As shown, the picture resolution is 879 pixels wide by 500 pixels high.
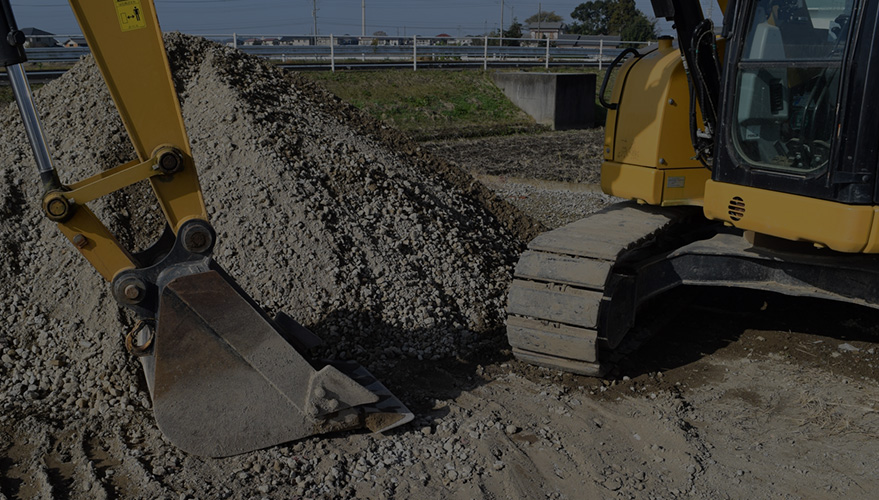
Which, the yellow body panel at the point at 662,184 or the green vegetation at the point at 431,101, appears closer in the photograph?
the yellow body panel at the point at 662,184

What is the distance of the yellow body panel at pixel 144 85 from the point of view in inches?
132

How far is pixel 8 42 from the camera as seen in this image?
10.6 ft

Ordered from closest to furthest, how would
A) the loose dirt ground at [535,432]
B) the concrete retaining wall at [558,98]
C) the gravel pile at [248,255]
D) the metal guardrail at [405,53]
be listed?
the loose dirt ground at [535,432]
the gravel pile at [248,255]
the concrete retaining wall at [558,98]
the metal guardrail at [405,53]

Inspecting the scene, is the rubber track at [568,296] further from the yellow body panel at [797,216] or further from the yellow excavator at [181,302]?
the yellow excavator at [181,302]

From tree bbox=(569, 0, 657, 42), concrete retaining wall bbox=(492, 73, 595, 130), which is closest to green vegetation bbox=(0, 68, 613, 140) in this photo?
concrete retaining wall bbox=(492, 73, 595, 130)

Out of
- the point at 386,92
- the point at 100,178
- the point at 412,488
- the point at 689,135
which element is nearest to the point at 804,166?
the point at 689,135

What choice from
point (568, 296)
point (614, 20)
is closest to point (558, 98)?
point (568, 296)

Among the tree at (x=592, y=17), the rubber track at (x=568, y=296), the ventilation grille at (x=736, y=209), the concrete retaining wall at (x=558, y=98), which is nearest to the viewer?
the ventilation grille at (x=736, y=209)

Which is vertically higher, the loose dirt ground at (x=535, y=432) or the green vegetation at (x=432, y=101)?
Answer: the loose dirt ground at (x=535, y=432)

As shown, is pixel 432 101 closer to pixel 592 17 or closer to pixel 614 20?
pixel 614 20

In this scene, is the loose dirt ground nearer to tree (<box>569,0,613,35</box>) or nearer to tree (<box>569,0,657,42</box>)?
tree (<box>569,0,657,42</box>)

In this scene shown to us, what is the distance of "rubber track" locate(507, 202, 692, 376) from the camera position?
4.34 metres

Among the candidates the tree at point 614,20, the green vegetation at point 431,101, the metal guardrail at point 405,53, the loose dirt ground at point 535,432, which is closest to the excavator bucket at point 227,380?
the loose dirt ground at point 535,432

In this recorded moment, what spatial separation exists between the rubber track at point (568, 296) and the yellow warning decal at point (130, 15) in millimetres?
2482
